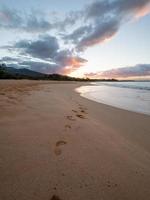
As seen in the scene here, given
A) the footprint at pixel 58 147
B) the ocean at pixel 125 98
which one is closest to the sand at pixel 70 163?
the footprint at pixel 58 147

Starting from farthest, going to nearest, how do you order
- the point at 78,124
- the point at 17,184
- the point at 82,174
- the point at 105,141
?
the point at 78,124
the point at 105,141
the point at 82,174
the point at 17,184

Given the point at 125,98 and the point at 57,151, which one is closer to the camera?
the point at 57,151

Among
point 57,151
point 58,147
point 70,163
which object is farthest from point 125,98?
point 70,163

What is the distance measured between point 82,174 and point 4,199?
91cm

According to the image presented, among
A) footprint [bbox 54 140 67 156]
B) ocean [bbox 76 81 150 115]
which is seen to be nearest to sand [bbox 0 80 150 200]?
footprint [bbox 54 140 67 156]

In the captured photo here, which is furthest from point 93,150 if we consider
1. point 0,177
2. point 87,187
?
point 0,177

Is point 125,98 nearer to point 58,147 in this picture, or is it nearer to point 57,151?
point 58,147

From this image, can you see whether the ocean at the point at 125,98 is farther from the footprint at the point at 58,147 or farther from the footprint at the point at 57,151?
the footprint at the point at 57,151

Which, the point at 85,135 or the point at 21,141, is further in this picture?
the point at 85,135

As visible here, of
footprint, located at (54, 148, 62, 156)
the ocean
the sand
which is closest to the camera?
the sand

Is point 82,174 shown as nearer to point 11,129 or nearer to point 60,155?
point 60,155

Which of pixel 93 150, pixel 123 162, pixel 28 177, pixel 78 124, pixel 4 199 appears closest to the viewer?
pixel 4 199

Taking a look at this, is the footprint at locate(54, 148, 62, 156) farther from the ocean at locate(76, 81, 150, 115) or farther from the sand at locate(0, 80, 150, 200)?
the ocean at locate(76, 81, 150, 115)

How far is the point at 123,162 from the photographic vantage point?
2.34 metres
